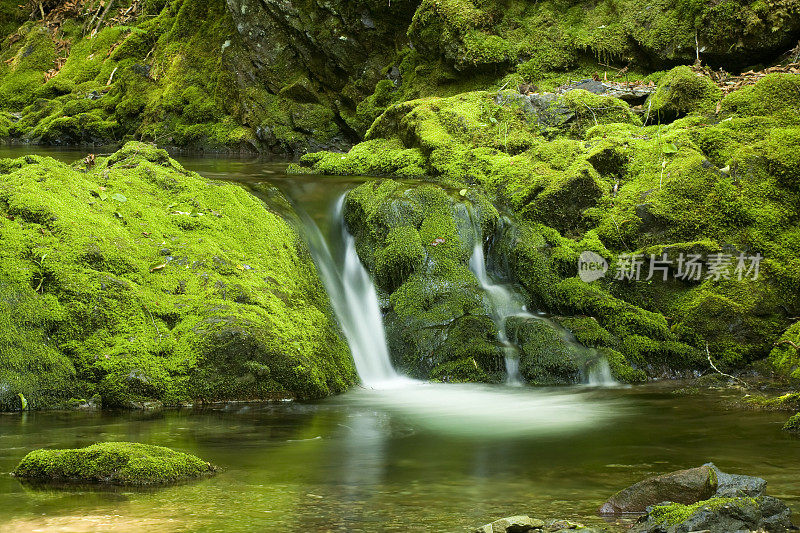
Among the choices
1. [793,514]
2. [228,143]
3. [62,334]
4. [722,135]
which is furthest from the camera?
[228,143]

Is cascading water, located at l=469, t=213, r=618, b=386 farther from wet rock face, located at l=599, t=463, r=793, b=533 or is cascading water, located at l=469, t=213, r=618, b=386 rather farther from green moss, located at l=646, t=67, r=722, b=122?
green moss, located at l=646, t=67, r=722, b=122

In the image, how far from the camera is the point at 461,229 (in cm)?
873

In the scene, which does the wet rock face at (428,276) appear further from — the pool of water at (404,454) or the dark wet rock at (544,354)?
the pool of water at (404,454)

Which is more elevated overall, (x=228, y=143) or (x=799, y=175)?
(x=228, y=143)

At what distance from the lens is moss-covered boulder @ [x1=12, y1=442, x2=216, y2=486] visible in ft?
13.5

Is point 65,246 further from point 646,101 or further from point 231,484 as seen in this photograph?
point 646,101

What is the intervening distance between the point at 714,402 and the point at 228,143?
47.0ft

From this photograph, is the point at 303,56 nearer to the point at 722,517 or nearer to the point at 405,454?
the point at 405,454

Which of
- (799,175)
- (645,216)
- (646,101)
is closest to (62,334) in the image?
(645,216)

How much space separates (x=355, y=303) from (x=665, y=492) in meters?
5.00

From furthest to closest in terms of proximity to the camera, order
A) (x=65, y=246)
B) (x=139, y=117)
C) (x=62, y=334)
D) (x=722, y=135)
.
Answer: (x=139, y=117), (x=722, y=135), (x=65, y=246), (x=62, y=334)

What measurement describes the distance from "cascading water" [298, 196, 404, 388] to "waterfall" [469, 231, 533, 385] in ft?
3.41

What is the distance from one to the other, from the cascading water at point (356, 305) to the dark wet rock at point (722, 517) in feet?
13.8

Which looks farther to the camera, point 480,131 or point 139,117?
point 139,117
